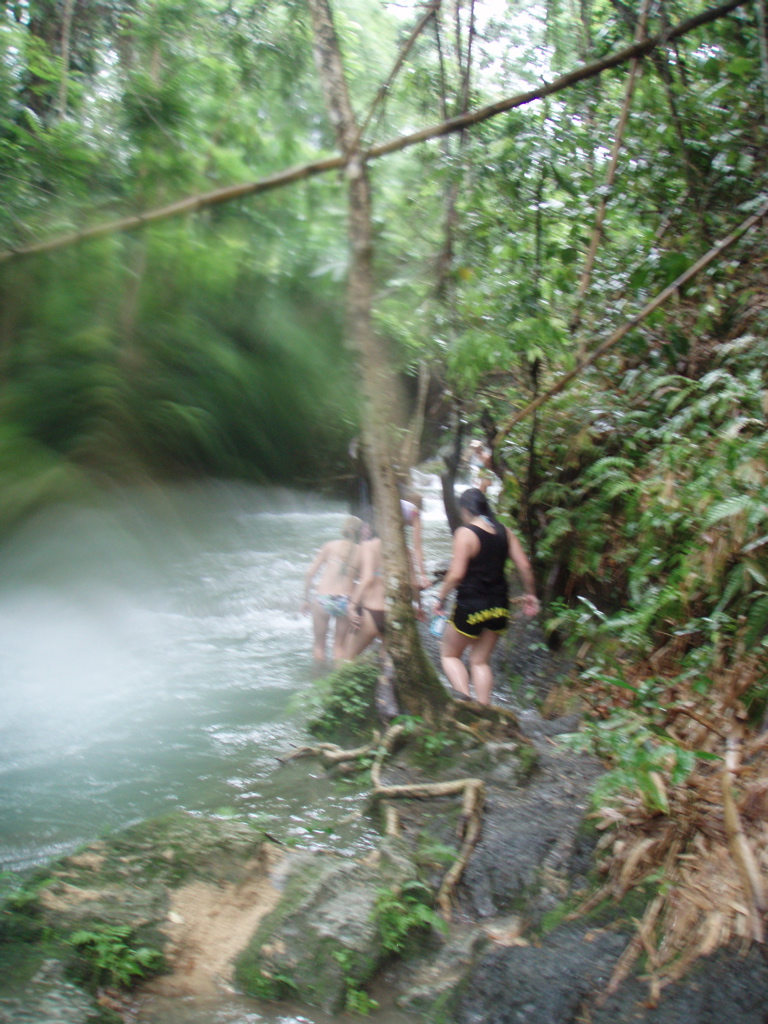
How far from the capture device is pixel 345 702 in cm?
476

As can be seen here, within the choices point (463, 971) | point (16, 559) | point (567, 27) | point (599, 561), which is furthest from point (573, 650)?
point (567, 27)

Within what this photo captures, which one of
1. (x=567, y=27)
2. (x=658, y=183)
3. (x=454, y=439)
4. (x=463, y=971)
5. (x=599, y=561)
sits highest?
(x=567, y=27)

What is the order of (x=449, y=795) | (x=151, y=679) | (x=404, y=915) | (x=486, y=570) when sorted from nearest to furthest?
(x=404, y=915)
(x=449, y=795)
(x=486, y=570)
(x=151, y=679)

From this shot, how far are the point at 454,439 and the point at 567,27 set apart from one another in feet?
11.4

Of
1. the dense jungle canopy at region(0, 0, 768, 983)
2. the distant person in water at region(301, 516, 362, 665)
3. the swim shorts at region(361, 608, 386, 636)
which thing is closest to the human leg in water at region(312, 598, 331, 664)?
the distant person in water at region(301, 516, 362, 665)

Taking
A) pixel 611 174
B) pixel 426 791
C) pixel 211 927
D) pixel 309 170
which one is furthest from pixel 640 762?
pixel 611 174

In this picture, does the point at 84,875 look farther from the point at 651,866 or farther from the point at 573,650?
the point at 573,650

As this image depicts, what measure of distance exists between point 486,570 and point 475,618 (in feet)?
1.03

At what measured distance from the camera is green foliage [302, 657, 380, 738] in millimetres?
4664

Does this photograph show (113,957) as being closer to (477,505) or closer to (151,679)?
(477,505)

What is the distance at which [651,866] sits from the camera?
2.63 metres

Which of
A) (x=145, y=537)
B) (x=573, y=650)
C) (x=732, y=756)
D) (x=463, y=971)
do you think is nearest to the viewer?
(x=463, y=971)

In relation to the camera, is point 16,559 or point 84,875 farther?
point 16,559

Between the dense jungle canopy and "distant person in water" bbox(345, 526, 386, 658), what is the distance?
2.14ft
